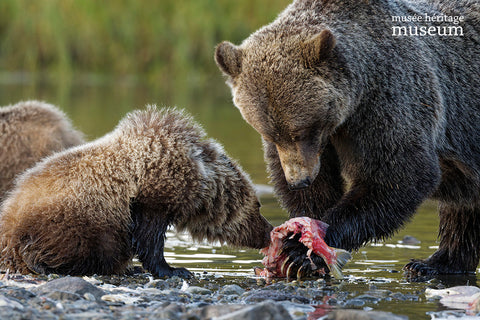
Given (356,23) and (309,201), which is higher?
(356,23)

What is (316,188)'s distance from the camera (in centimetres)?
805

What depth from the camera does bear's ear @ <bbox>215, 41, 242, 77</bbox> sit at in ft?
25.0

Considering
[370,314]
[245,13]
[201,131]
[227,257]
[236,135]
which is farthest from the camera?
[245,13]

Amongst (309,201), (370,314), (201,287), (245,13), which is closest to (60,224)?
(201,287)

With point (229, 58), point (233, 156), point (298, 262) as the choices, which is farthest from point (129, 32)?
point (298, 262)

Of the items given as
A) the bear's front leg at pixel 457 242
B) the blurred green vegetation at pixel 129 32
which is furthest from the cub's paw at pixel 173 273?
the blurred green vegetation at pixel 129 32

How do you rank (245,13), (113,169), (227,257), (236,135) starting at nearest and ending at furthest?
(113,169) < (227,257) < (236,135) < (245,13)

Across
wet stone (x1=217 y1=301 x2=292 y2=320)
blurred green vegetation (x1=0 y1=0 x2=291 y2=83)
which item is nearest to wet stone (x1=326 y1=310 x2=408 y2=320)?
wet stone (x1=217 y1=301 x2=292 y2=320)

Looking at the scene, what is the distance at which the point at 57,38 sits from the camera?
2952 cm

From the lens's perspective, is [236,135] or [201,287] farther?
[236,135]

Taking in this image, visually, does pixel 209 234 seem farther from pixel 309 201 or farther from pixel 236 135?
pixel 236 135

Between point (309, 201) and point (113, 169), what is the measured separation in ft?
5.58

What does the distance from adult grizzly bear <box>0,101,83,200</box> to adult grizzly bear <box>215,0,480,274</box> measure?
130 inches

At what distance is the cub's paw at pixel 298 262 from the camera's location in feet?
25.4
